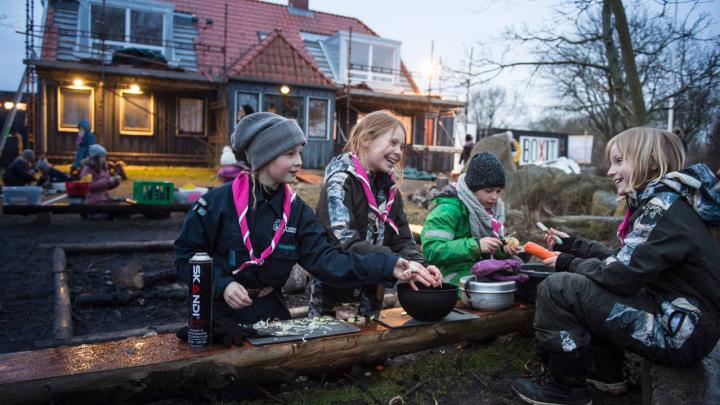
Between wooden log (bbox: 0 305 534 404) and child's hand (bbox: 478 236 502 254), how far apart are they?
972mm

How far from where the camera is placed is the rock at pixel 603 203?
9555mm

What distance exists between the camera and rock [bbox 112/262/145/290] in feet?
19.2

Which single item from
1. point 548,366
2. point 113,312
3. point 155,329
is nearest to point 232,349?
point 548,366

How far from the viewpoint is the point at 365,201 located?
350cm

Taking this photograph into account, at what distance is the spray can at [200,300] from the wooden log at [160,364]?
66mm

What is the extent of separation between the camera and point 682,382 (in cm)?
254

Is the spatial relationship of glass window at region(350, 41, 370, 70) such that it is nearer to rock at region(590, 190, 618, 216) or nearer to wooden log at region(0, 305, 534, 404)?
rock at region(590, 190, 618, 216)

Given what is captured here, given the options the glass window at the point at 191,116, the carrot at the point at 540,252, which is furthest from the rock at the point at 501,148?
the glass window at the point at 191,116

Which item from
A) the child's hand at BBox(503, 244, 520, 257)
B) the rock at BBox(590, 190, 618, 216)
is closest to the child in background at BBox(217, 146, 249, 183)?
the child's hand at BBox(503, 244, 520, 257)

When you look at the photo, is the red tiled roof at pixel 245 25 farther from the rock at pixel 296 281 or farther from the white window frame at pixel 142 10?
the rock at pixel 296 281

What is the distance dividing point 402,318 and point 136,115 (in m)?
17.8

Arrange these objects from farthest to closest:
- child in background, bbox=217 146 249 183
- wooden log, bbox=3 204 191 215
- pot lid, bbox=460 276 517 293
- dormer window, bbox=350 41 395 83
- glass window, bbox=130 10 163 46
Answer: dormer window, bbox=350 41 395 83 → glass window, bbox=130 10 163 46 → wooden log, bbox=3 204 191 215 → child in background, bbox=217 146 249 183 → pot lid, bbox=460 276 517 293

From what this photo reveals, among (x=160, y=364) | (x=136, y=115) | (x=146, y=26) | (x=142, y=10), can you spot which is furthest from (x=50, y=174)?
(x=160, y=364)

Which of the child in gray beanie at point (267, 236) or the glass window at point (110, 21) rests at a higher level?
the glass window at point (110, 21)
